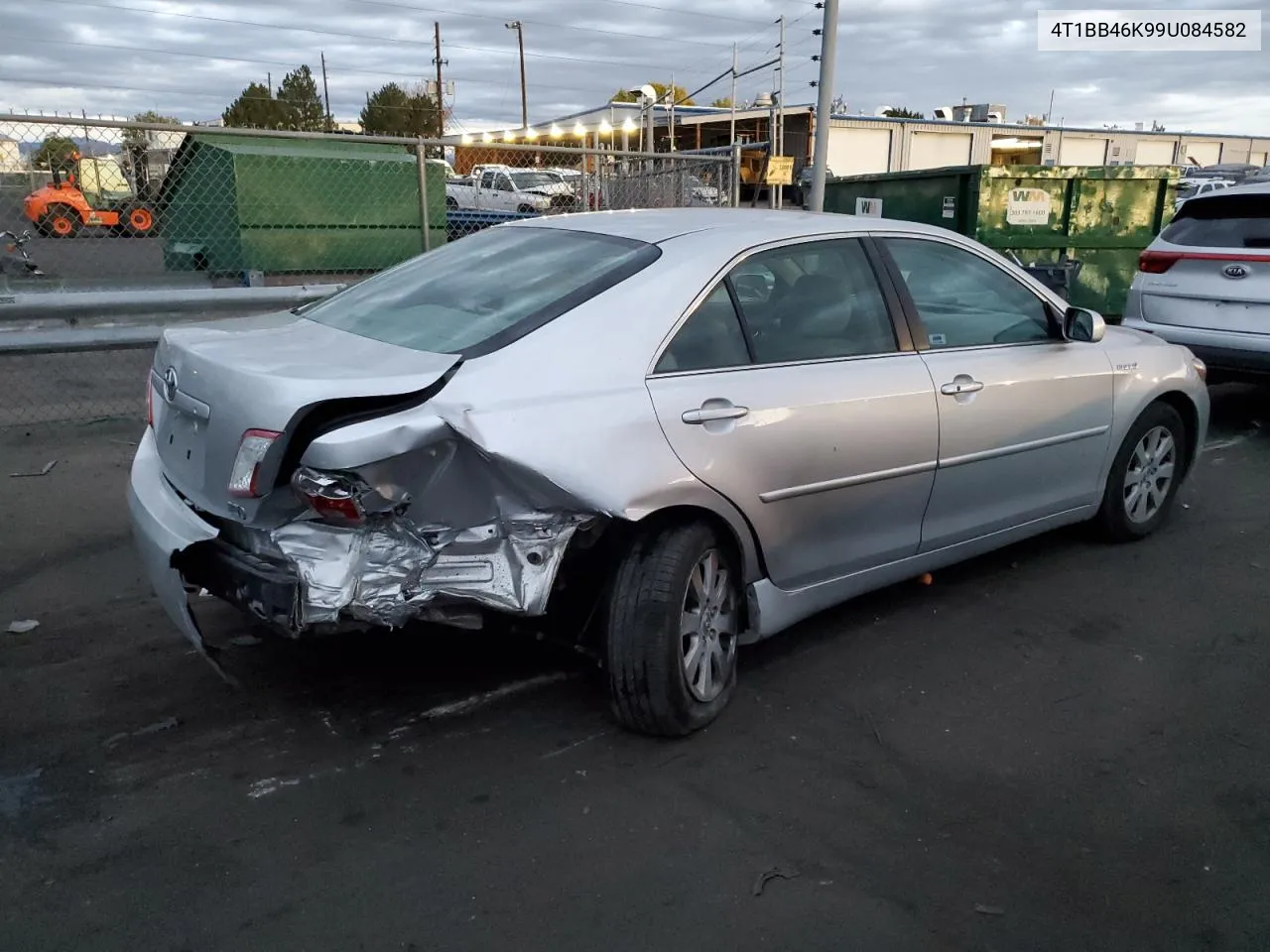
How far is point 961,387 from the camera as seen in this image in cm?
409

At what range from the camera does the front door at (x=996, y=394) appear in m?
4.13

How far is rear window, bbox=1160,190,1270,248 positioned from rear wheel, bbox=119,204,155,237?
823 cm

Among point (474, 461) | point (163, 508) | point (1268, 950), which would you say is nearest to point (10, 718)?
point (163, 508)

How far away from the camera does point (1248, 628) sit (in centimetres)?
433

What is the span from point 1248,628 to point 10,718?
470cm

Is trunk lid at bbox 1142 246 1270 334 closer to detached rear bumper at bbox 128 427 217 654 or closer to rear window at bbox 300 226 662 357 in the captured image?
rear window at bbox 300 226 662 357

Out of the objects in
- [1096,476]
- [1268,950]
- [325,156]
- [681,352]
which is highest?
[325,156]

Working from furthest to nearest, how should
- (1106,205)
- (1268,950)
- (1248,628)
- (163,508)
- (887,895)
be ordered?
(1106,205) → (1248,628) → (163,508) → (887,895) → (1268,950)

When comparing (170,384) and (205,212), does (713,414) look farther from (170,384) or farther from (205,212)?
(205,212)

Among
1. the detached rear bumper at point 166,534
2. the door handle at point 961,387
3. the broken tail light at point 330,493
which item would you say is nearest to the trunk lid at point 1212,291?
the door handle at point 961,387

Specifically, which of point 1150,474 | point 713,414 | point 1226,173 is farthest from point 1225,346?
point 1226,173

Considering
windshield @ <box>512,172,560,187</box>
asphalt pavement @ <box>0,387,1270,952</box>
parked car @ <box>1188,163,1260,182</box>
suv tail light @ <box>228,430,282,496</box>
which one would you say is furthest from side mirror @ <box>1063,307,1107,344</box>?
parked car @ <box>1188,163,1260,182</box>

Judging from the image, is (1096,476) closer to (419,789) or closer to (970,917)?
(970,917)

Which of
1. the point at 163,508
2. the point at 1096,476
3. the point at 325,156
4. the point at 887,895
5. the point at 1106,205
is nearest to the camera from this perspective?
the point at 887,895
